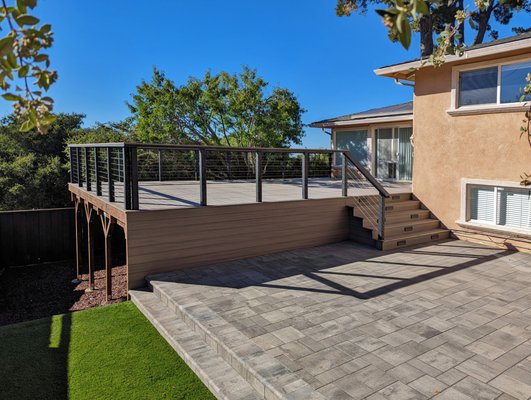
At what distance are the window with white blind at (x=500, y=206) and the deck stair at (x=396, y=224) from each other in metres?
0.80

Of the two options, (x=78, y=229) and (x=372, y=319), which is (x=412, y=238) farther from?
(x=78, y=229)

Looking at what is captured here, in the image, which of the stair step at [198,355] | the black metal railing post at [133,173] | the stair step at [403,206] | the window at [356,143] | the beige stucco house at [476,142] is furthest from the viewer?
the window at [356,143]

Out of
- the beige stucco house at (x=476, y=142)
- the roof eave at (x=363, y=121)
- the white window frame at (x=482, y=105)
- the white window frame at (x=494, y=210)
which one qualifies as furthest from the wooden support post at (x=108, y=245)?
the roof eave at (x=363, y=121)

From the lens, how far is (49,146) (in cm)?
1747

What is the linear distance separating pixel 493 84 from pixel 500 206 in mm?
2336

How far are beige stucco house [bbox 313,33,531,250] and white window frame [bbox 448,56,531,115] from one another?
0.02m

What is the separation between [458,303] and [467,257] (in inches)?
97.4

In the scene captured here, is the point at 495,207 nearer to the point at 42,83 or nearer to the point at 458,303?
the point at 458,303

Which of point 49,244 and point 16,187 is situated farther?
point 16,187

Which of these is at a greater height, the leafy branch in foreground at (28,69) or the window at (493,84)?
the window at (493,84)

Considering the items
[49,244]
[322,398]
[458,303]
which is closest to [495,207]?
[458,303]

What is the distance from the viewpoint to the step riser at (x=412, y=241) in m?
7.39

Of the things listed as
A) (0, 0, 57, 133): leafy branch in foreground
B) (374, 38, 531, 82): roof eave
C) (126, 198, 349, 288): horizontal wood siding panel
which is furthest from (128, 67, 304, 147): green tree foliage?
(0, 0, 57, 133): leafy branch in foreground

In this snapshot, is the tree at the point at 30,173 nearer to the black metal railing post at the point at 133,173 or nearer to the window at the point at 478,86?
the black metal railing post at the point at 133,173
